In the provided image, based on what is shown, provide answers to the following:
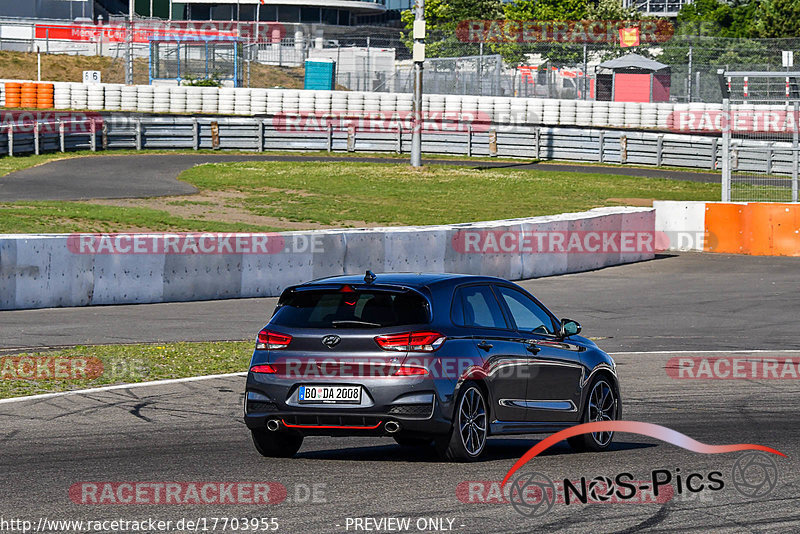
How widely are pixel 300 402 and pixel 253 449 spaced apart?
3.22ft

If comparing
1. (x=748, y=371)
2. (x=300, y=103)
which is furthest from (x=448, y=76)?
(x=748, y=371)

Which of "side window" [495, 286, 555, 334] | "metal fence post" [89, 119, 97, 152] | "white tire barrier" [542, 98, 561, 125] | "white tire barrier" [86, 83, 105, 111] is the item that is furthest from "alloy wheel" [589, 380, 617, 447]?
"white tire barrier" [86, 83, 105, 111]

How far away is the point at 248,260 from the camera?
63.5ft

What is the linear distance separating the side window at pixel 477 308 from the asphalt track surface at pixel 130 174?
2070cm

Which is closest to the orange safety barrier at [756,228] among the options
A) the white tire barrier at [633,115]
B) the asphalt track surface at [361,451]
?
the asphalt track surface at [361,451]

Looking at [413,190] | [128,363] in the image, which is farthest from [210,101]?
[128,363]

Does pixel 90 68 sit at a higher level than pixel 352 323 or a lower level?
higher

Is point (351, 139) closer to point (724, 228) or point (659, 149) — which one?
point (659, 149)

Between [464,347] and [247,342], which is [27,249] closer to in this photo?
[247,342]

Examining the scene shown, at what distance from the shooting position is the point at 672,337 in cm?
1639

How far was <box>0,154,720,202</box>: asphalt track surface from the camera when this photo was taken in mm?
30297

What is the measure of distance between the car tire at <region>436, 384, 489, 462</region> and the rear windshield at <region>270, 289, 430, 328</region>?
0.62 meters

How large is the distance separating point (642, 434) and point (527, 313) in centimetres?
155

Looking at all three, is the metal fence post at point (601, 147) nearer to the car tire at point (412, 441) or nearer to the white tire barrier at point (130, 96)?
the white tire barrier at point (130, 96)
